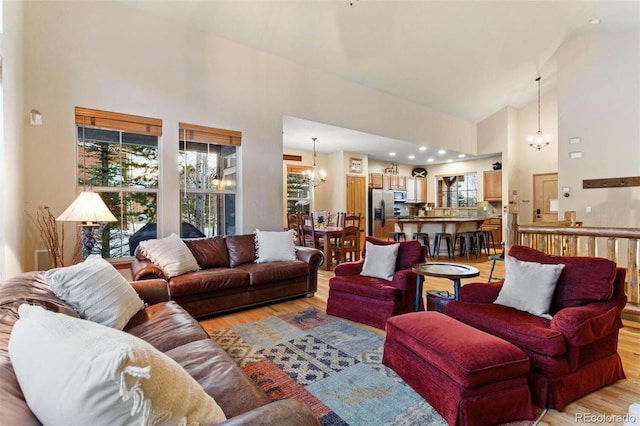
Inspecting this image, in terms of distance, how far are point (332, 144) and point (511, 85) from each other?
13.4ft

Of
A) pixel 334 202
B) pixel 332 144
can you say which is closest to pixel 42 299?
pixel 332 144

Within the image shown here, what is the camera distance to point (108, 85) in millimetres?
3590

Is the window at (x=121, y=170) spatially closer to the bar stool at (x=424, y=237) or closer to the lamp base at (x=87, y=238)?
the lamp base at (x=87, y=238)

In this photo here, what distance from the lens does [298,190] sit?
7.79m

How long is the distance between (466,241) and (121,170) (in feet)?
21.2

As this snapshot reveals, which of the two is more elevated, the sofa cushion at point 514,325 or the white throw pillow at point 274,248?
the white throw pillow at point 274,248

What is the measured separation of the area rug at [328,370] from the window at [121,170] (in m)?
1.89

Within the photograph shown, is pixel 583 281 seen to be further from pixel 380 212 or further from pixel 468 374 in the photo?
pixel 380 212

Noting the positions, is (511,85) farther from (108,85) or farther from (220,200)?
(108,85)

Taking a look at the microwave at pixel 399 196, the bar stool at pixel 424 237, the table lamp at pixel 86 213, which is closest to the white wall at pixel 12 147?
the table lamp at pixel 86 213

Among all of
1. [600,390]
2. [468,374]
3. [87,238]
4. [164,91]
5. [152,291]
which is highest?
[164,91]

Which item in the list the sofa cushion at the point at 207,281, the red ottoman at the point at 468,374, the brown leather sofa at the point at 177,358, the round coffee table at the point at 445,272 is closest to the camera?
the brown leather sofa at the point at 177,358

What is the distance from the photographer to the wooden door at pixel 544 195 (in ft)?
25.8

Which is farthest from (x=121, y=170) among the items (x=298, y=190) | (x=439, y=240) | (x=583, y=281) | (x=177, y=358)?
(x=439, y=240)
